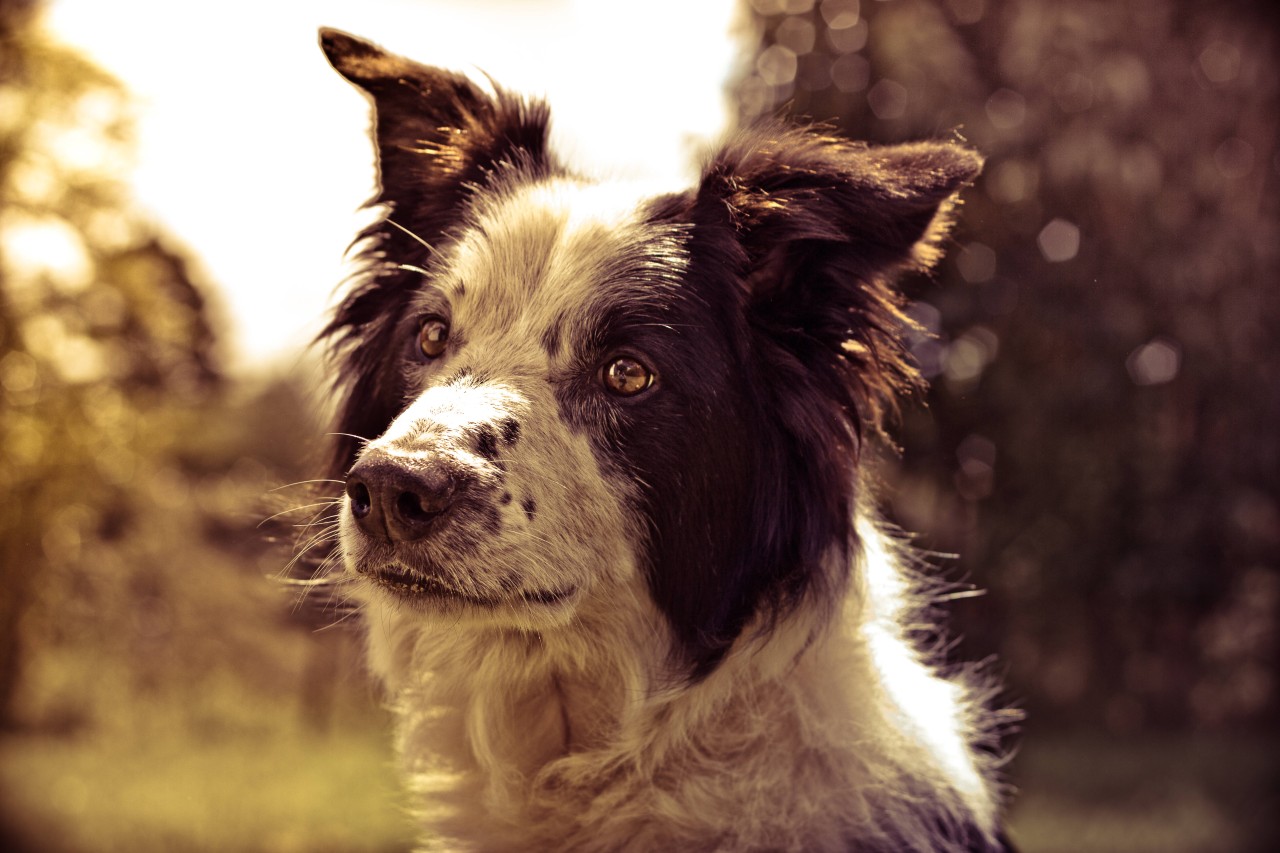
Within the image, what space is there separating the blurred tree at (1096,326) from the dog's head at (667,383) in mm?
2068

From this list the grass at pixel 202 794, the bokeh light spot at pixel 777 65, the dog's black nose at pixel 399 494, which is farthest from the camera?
the grass at pixel 202 794

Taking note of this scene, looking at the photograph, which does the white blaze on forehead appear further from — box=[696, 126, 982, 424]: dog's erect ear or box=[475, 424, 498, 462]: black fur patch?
box=[696, 126, 982, 424]: dog's erect ear

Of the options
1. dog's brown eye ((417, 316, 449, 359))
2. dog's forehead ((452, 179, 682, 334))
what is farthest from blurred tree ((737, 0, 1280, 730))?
dog's brown eye ((417, 316, 449, 359))

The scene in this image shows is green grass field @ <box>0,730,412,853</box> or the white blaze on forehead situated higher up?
the white blaze on forehead

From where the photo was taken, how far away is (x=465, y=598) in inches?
101

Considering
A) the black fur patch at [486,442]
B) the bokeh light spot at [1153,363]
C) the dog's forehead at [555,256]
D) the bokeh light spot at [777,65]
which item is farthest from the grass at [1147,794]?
the black fur patch at [486,442]

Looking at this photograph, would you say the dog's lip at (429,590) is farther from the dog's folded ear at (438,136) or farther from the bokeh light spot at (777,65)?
the bokeh light spot at (777,65)

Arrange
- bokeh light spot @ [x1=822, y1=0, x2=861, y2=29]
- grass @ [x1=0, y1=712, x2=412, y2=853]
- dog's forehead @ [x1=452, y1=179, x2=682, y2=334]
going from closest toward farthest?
1. dog's forehead @ [x1=452, y1=179, x2=682, y2=334]
2. bokeh light spot @ [x1=822, y1=0, x2=861, y2=29]
3. grass @ [x1=0, y1=712, x2=412, y2=853]

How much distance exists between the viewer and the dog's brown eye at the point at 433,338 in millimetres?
3057

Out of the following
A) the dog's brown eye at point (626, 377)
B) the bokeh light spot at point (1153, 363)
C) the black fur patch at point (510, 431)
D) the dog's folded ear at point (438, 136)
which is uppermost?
the bokeh light spot at point (1153, 363)

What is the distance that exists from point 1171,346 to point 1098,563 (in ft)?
5.41

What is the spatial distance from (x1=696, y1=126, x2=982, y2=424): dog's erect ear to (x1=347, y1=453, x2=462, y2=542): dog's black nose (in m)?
1.01

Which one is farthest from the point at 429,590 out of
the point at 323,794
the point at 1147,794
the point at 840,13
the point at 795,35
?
the point at 1147,794

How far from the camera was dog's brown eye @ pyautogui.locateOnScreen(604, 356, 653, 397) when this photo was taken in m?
2.83
